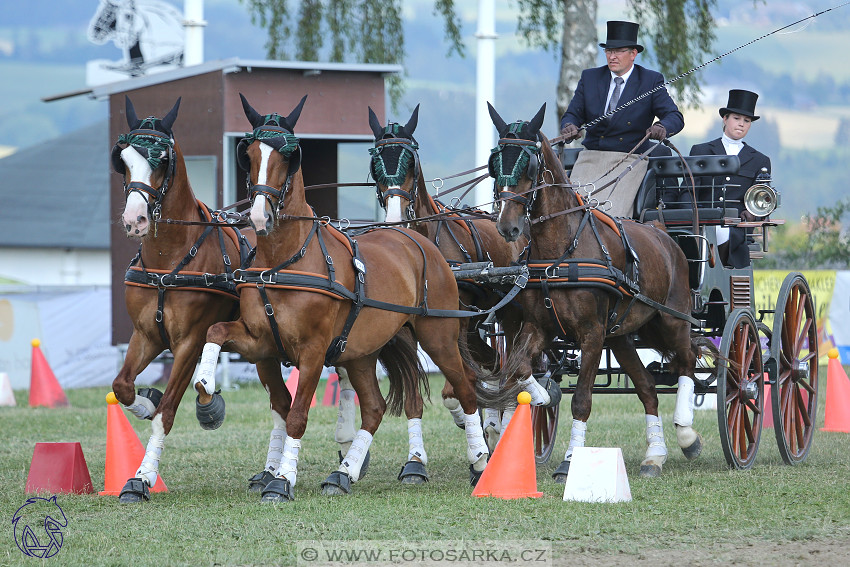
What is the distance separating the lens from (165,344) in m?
6.96

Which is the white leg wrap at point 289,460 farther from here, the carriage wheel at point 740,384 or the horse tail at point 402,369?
the carriage wheel at point 740,384

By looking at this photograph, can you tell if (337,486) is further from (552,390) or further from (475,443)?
(552,390)

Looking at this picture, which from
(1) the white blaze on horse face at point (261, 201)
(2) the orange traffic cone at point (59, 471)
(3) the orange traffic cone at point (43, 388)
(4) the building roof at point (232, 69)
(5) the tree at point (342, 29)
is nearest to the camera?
(1) the white blaze on horse face at point (261, 201)

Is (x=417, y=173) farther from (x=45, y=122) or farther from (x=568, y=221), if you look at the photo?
(x=45, y=122)

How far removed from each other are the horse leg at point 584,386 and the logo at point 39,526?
304cm

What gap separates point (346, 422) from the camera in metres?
7.84

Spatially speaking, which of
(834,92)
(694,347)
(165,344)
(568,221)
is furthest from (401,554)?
(834,92)

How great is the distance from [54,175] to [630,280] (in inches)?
1169

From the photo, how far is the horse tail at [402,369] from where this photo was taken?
306 inches

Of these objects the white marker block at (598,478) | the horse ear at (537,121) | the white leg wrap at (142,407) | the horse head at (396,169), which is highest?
the horse ear at (537,121)

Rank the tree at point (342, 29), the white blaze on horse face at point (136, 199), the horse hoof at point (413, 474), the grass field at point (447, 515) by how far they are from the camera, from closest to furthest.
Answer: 1. the grass field at point (447, 515)
2. the white blaze on horse face at point (136, 199)
3. the horse hoof at point (413, 474)
4. the tree at point (342, 29)

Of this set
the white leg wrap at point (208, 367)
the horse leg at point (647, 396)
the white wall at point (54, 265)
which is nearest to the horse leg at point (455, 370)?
the horse leg at point (647, 396)

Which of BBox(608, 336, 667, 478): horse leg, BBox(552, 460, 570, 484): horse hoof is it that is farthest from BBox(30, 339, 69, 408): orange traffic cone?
BBox(552, 460, 570, 484): horse hoof

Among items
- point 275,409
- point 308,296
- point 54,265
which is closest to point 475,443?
point 275,409
